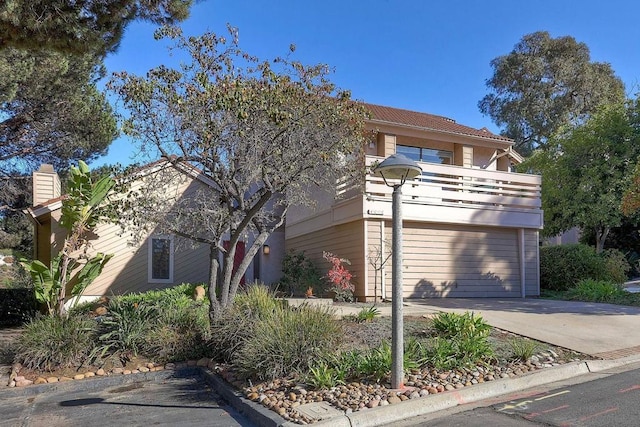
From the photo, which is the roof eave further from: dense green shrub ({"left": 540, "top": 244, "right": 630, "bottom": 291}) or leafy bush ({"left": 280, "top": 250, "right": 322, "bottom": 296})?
leafy bush ({"left": 280, "top": 250, "right": 322, "bottom": 296})

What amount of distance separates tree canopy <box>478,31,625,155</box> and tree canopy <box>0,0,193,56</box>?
97.0 ft

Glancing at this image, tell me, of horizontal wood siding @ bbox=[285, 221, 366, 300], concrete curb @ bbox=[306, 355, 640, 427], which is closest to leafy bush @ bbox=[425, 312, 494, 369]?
concrete curb @ bbox=[306, 355, 640, 427]

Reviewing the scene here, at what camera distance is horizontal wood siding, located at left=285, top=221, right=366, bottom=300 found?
13594 mm

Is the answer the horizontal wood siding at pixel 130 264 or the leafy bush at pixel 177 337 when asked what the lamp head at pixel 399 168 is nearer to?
the leafy bush at pixel 177 337

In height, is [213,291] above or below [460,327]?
above

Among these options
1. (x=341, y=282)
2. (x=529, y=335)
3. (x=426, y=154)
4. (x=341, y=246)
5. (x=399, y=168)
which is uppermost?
(x=426, y=154)

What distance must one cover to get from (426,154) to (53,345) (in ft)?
46.0

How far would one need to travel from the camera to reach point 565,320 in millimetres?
10289

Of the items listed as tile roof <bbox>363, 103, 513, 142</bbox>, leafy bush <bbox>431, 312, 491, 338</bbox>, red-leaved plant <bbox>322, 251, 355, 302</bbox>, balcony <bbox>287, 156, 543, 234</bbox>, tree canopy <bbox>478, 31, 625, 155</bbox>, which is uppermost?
tree canopy <bbox>478, 31, 625, 155</bbox>

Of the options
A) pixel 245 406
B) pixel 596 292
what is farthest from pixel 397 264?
pixel 596 292

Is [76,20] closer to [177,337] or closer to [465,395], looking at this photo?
[177,337]

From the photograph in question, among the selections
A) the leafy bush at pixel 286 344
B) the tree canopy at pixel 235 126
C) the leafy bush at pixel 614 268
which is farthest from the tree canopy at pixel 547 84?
the leafy bush at pixel 286 344

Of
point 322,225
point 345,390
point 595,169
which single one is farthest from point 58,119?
point 595,169

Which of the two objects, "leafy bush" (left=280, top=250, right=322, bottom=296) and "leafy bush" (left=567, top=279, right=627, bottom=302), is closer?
"leafy bush" (left=567, top=279, right=627, bottom=302)
